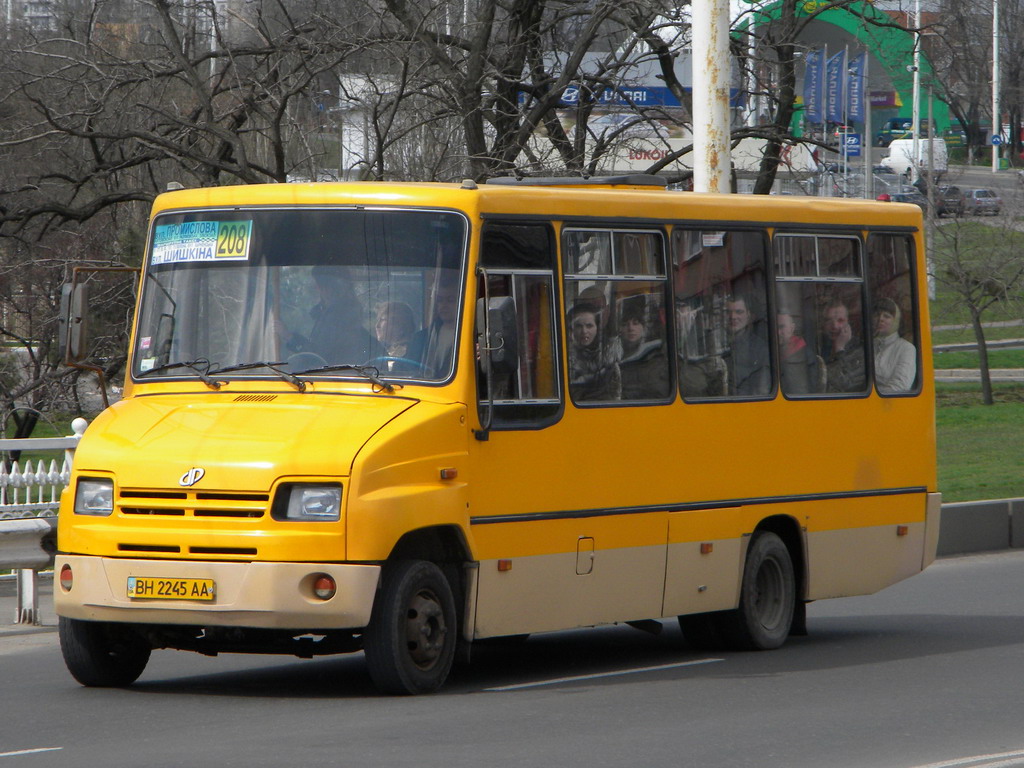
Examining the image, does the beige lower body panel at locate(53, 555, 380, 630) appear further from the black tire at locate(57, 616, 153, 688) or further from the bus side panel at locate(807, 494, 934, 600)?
the bus side panel at locate(807, 494, 934, 600)

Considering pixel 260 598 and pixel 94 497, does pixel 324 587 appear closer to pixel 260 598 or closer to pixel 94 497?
pixel 260 598

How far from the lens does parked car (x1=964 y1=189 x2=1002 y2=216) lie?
54.6 meters

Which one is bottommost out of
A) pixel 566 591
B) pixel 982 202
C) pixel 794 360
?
pixel 566 591

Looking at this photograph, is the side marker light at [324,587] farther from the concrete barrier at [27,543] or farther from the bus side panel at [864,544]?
the bus side panel at [864,544]

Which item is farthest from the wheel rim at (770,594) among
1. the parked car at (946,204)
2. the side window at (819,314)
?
the parked car at (946,204)

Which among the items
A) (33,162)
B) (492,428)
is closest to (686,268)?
(492,428)

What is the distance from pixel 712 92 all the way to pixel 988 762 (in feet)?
31.1

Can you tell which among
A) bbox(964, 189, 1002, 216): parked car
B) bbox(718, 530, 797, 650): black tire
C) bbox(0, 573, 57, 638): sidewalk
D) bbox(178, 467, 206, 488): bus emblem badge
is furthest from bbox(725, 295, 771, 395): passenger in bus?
bbox(964, 189, 1002, 216): parked car

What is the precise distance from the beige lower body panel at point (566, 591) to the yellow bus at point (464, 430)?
0.05 ft

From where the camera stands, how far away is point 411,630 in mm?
8422

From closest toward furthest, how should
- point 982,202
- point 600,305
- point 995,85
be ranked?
point 600,305, point 982,202, point 995,85

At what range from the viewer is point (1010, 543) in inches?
725

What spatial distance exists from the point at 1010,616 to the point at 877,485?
1.93 m

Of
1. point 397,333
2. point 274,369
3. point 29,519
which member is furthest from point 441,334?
point 29,519
